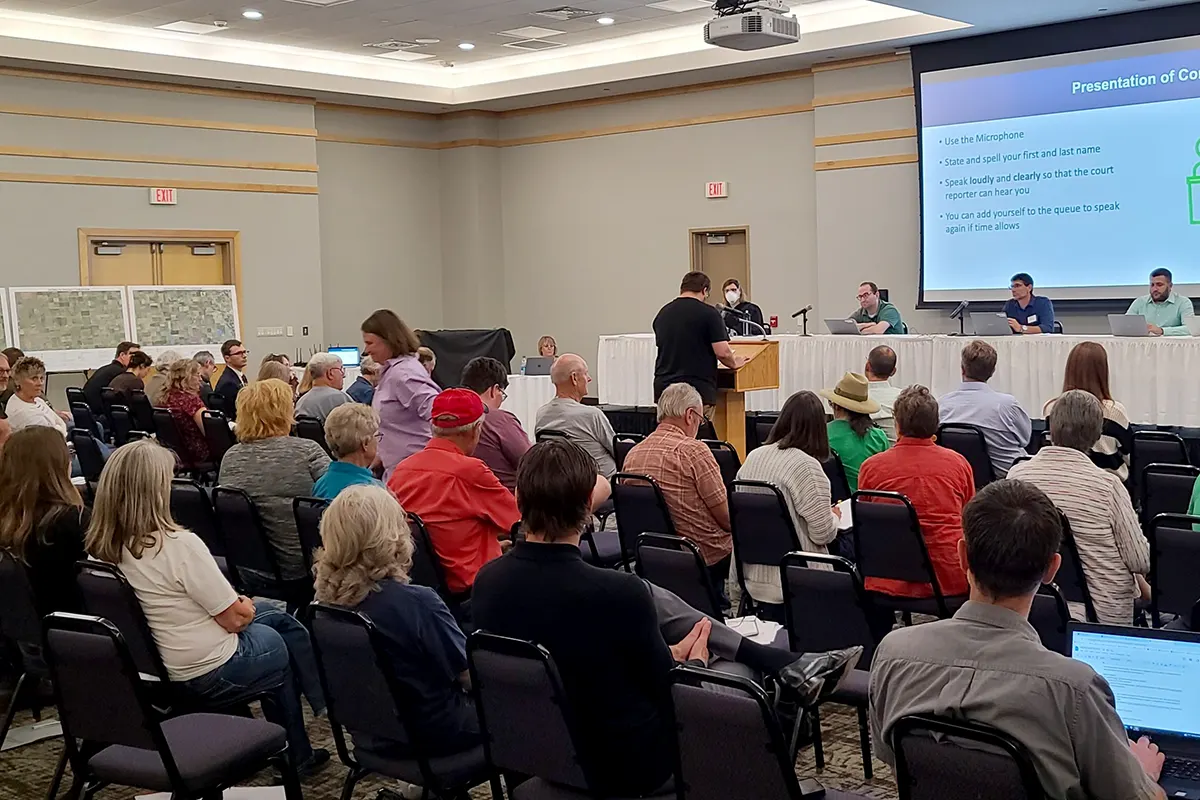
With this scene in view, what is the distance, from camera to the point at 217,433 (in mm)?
8133

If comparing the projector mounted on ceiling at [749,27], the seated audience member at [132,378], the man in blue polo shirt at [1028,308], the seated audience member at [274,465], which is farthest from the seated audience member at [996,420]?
the seated audience member at [132,378]

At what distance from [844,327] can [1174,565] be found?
243 inches

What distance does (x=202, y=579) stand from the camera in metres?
3.52

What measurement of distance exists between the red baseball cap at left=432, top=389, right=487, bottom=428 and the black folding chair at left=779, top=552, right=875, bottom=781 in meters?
1.36

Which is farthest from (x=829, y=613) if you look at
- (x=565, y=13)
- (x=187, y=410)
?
(x=565, y=13)

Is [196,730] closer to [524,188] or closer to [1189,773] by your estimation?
[1189,773]

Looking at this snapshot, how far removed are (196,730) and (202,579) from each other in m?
0.45

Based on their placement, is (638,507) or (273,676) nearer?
(273,676)

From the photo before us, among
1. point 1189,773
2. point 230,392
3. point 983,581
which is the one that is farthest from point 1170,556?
point 230,392

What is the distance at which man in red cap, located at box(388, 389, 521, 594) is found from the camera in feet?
14.2

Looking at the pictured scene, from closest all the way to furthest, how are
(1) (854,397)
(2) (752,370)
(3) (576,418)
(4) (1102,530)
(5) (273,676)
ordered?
(5) (273,676), (4) (1102,530), (1) (854,397), (3) (576,418), (2) (752,370)

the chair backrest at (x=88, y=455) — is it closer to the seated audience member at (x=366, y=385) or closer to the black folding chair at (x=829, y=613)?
Answer: the seated audience member at (x=366, y=385)

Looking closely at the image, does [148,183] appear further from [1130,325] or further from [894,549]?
[894,549]

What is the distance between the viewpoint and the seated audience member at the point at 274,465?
16.2 ft
